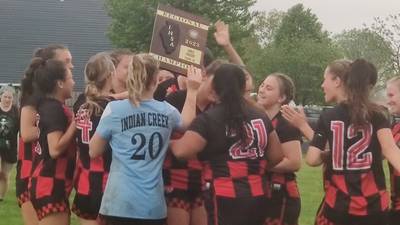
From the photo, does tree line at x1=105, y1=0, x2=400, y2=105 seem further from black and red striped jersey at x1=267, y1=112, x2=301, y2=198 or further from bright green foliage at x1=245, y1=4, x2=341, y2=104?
black and red striped jersey at x1=267, y1=112, x2=301, y2=198

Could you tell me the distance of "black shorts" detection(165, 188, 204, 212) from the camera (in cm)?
534

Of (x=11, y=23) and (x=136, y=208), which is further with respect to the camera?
(x=11, y=23)

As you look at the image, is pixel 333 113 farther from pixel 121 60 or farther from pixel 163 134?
pixel 121 60

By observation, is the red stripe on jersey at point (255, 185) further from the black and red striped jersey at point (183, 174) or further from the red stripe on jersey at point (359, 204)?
the black and red striped jersey at point (183, 174)

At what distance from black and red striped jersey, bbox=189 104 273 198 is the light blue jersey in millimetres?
329

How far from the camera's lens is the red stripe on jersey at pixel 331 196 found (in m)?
4.89

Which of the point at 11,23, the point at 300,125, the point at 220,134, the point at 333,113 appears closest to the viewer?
the point at 220,134

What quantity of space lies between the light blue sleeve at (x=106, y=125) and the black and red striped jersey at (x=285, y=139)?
147 cm

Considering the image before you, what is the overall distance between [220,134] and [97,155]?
915 millimetres

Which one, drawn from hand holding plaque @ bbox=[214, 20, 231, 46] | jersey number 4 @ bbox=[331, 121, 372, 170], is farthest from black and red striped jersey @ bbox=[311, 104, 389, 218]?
hand holding plaque @ bbox=[214, 20, 231, 46]

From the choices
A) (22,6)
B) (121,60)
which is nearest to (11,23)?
(22,6)

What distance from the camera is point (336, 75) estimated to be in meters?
5.04

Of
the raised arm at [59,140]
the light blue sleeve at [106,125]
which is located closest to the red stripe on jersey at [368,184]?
the light blue sleeve at [106,125]

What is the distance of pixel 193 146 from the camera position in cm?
451
